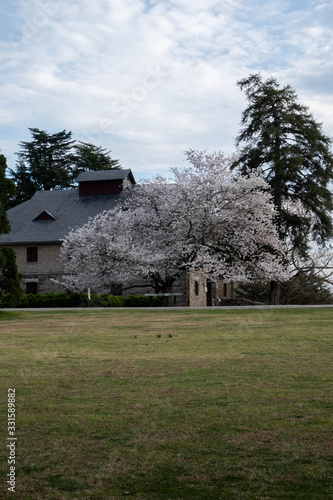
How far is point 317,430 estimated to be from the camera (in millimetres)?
5992

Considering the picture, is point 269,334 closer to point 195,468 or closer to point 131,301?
point 195,468

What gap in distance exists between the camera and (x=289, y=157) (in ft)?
137

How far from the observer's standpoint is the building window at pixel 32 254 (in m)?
49.2

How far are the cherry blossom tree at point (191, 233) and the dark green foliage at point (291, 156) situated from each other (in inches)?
138

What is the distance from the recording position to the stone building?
48.5m

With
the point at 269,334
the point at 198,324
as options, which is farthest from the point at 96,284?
the point at 269,334

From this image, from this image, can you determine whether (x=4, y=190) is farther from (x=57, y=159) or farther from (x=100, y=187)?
(x=57, y=159)

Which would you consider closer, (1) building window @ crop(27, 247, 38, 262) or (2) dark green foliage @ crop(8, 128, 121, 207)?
(1) building window @ crop(27, 247, 38, 262)

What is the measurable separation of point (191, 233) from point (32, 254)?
17069mm

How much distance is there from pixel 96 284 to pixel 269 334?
25.3m

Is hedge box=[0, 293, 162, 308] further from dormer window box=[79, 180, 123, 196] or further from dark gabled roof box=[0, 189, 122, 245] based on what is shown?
dormer window box=[79, 180, 123, 196]

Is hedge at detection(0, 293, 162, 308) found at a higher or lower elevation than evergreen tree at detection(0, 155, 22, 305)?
lower

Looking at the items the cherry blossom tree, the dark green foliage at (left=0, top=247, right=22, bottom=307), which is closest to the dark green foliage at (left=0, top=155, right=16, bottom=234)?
the dark green foliage at (left=0, top=247, right=22, bottom=307)

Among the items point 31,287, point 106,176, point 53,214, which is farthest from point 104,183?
point 31,287
